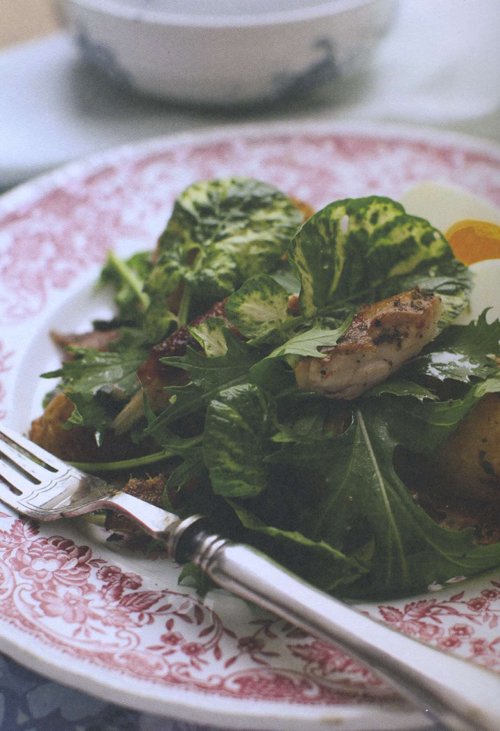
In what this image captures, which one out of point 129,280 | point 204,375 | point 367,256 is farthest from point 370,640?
point 129,280

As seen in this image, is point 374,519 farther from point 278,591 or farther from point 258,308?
point 258,308

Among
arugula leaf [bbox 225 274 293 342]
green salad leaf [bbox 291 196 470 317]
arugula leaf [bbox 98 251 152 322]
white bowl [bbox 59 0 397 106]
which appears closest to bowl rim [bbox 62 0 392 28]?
white bowl [bbox 59 0 397 106]

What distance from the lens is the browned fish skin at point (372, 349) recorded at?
4.98 feet

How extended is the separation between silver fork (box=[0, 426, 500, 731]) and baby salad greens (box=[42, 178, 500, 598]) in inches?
4.7

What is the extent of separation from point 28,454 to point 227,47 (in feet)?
6.28

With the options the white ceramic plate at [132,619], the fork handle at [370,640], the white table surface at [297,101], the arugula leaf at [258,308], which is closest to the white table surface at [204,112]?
the white table surface at [297,101]

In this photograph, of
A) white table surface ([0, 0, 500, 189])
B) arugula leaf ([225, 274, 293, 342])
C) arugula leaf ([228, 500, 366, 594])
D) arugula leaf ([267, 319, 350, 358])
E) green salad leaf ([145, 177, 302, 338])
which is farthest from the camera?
white table surface ([0, 0, 500, 189])

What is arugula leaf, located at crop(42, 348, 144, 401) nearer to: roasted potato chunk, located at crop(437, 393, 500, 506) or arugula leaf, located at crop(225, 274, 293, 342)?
arugula leaf, located at crop(225, 274, 293, 342)

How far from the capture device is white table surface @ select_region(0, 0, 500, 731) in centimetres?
320

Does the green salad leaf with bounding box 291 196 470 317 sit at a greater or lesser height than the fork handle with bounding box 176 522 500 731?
greater

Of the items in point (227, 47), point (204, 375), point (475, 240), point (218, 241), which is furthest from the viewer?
point (227, 47)

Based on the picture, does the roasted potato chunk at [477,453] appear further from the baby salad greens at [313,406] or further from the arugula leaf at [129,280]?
the arugula leaf at [129,280]

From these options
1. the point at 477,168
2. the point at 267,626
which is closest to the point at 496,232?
the point at 477,168

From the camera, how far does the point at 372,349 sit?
1519 millimetres
